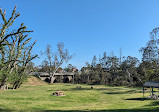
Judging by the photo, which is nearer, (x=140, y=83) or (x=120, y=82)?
(x=140, y=83)

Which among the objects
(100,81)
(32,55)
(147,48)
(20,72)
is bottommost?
(100,81)

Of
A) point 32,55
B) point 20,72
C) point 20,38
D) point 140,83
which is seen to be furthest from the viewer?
point 140,83

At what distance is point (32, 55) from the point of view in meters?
26.2

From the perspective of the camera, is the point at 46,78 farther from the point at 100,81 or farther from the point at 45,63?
the point at 100,81

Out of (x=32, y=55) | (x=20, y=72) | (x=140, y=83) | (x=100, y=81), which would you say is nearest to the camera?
(x=32, y=55)

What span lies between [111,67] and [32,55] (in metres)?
33.1

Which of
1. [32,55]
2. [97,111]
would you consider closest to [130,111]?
[97,111]

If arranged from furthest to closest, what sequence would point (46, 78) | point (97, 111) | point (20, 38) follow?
point (46, 78) → point (20, 38) → point (97, 111)

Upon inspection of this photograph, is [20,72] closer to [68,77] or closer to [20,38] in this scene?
[20,38]

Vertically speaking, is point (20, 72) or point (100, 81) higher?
point (20, 72)

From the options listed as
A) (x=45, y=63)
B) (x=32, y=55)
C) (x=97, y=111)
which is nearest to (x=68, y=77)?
(x=45, y=63)

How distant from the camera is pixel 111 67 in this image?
171 feet

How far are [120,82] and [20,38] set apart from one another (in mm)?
31918

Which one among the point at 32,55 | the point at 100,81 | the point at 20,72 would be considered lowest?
the point at 100,81
